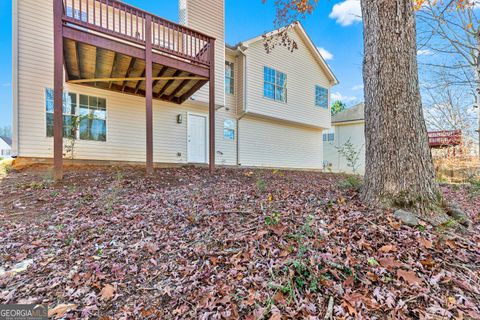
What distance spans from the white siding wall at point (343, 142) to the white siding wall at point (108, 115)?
11.0m

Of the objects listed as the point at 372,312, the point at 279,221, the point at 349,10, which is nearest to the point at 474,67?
the point at 349,10

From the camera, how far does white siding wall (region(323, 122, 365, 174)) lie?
735 inches

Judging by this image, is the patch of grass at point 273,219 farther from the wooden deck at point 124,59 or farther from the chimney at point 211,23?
the chimney at point 211,23

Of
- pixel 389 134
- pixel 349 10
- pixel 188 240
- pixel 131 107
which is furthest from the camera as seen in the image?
pixel 131 107

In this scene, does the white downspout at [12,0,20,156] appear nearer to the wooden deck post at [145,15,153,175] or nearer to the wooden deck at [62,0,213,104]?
the wooden deck at [62,0,213,104]

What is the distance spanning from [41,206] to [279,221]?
3949 millimetres

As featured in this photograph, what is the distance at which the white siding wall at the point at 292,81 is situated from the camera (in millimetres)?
11992

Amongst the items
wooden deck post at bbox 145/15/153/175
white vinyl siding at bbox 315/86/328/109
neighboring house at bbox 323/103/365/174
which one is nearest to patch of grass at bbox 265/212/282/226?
wooden deck post at bbox 145/15/153/175

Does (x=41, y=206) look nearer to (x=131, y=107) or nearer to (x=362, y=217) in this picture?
(x=362, y=217)

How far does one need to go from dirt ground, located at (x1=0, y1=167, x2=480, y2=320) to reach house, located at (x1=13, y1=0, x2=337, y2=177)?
10.7 ft

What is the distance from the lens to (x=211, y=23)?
10.9 m

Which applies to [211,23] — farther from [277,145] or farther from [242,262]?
[242,262]

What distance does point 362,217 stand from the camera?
311cm

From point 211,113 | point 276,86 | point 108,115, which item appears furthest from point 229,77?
point 108,115
